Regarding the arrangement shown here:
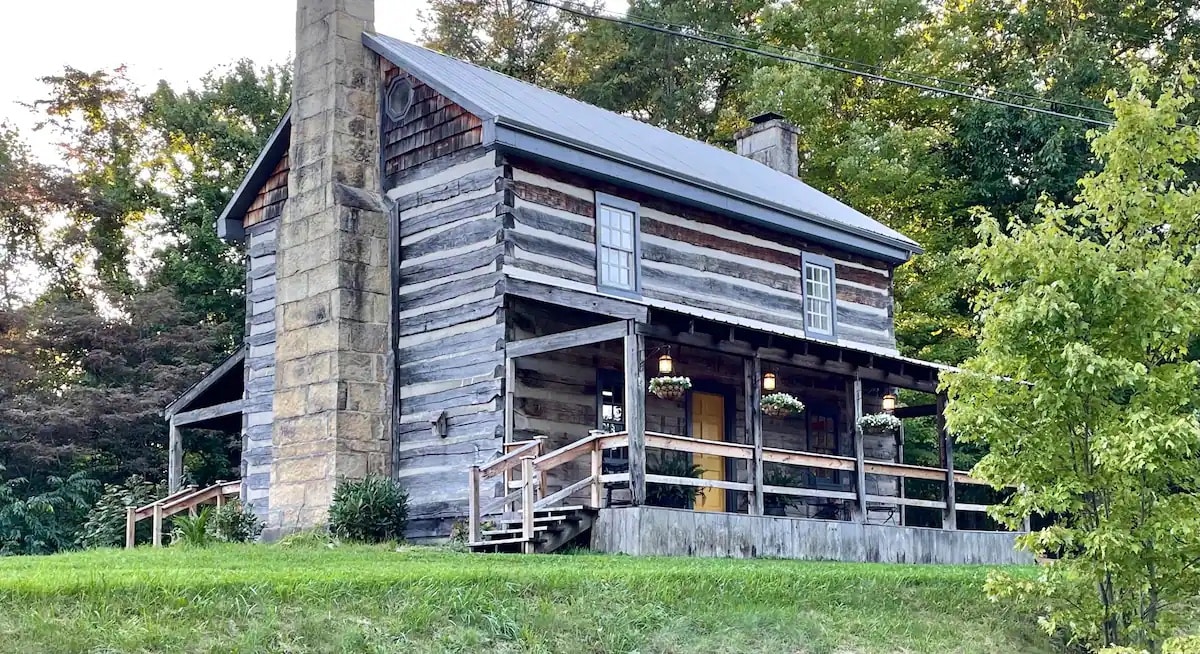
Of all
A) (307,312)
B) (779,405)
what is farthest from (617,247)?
(307,312)

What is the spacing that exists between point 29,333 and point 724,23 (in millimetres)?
21934

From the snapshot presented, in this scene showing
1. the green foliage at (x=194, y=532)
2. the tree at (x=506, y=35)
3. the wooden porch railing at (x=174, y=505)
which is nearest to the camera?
the green foliage at (x=194, y=532)

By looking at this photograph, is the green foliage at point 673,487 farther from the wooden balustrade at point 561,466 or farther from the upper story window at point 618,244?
the upper story window at point 618,244

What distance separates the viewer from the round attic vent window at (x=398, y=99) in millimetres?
20250

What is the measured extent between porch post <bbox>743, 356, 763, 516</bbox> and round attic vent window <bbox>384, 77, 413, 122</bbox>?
6193 millimetres

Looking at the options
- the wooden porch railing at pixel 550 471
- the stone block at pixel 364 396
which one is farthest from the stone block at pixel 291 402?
the wooden porch railing at pixel 550 471


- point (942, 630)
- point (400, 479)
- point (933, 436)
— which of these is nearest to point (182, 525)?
point (400, 479)

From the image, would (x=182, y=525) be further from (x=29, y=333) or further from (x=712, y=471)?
(x=29, y=333)

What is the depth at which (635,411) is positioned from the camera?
16.5 m

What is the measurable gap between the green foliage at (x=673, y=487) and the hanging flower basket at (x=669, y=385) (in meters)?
1.02

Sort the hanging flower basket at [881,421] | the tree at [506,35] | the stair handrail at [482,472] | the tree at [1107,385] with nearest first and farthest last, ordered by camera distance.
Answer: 1. the tree at [1107,385]
2. the stair handrail at [482,472]
3. the hanging flower basket at [881,421]
4. the tree at [506,35]

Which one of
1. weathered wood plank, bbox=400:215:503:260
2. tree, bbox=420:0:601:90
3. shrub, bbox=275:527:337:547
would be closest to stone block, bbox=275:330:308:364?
weathered wood plank, bbox=400:215:503:260

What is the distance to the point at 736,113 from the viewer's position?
41.4m

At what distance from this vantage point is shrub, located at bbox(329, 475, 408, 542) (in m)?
18.0
